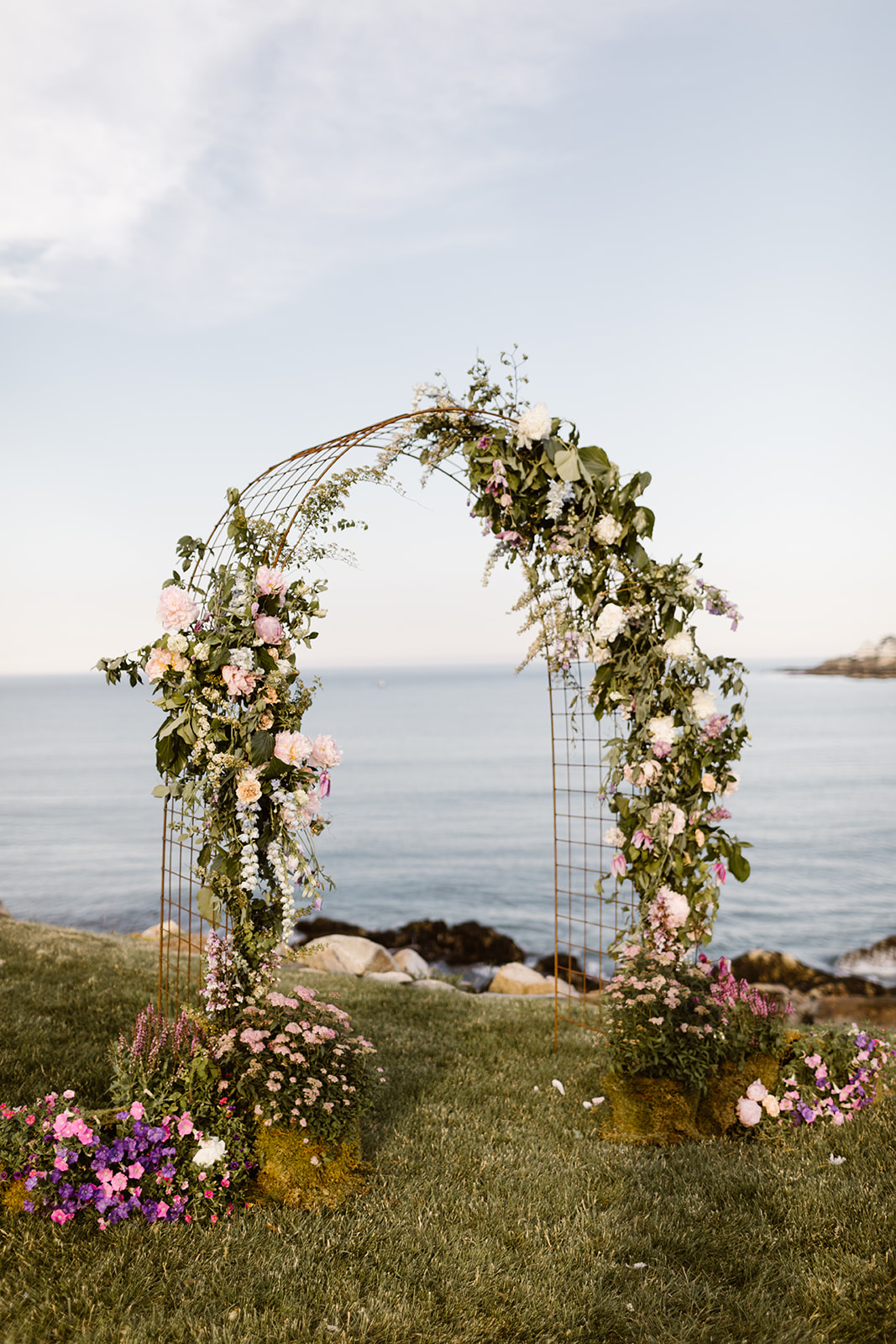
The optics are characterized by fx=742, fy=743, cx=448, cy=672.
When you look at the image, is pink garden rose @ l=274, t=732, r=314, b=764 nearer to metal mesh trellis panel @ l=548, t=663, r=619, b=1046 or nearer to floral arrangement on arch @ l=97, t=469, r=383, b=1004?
floral arrangement on arch @ l=97, t=469, r=383, b=1004

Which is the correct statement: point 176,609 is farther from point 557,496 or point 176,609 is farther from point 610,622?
point 610,622

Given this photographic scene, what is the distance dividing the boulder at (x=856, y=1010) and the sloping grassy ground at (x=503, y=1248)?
6516 mm

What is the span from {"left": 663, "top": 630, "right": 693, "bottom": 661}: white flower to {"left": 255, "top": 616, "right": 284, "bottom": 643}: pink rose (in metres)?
2.27

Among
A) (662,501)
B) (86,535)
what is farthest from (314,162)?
(86,535)

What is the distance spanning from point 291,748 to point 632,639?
2.17 meters

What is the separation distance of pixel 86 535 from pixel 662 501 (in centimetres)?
2107

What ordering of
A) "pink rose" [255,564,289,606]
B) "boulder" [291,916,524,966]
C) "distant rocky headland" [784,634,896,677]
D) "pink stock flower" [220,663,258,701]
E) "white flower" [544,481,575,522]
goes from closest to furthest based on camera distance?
1. "pink stock flower" [220,663,258,701]
2. "pink rose" [255,564,289,606]
3. "white flower" [544,481,575,522]
4. "boulder" [291,916,524,966]
5. "distant rocky headland" [784,634,896,677]

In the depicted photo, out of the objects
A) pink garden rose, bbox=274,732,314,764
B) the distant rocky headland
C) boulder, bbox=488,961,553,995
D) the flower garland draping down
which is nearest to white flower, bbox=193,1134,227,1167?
the flower garland draping down

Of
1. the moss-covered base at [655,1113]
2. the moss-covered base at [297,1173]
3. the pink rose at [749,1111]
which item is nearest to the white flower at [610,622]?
the moss-covered base at [655,1113]

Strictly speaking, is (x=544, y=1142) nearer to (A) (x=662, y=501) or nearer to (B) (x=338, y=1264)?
(B) (x=338, y=1264)

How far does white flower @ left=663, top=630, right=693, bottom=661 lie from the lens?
436 centimetres

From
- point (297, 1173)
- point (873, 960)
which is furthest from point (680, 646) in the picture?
point (873, 960)

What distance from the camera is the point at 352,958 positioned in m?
9.69

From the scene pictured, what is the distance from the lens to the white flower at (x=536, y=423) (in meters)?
4.47
